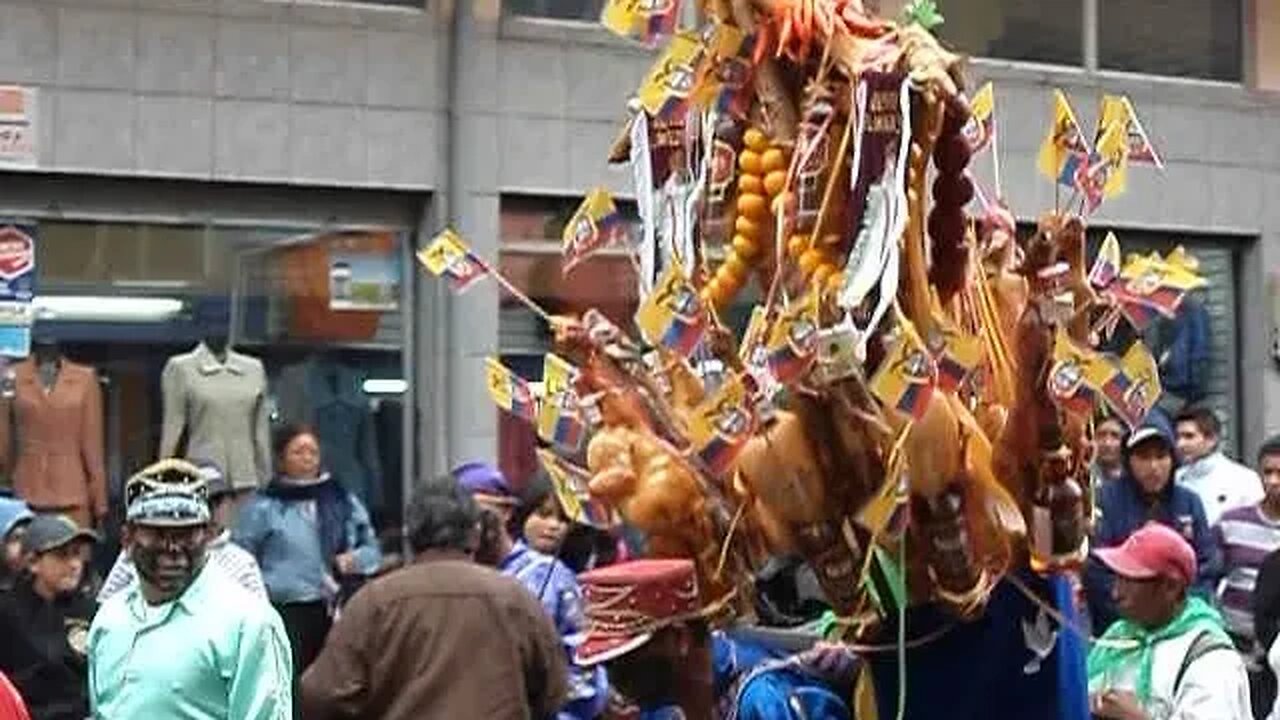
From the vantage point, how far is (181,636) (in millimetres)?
6957

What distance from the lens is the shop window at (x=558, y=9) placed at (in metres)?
14.1

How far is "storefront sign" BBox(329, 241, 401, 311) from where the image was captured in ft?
45.2

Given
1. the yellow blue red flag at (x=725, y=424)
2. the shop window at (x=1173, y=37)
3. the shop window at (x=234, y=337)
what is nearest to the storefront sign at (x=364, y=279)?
the shop window at (x=234, y=337)

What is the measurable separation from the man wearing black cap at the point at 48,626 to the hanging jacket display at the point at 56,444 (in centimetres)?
333

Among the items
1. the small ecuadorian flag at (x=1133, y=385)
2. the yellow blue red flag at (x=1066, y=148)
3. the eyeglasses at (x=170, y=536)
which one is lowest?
the eyeglasses at (x=170, y=536)

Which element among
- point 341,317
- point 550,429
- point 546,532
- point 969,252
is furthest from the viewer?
point 341,317

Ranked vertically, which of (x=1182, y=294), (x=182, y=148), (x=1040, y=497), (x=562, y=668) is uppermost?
(x=182, y=148)

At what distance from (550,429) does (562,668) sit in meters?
2.12

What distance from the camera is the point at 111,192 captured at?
42.9 ft

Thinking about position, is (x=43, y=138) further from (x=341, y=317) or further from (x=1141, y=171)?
(x=1141, y=171)

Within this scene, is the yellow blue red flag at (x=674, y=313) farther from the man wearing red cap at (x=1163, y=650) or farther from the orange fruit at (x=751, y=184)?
the man wearing red cap at (x=1163, y=650)

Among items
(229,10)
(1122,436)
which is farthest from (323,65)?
(1122,436)

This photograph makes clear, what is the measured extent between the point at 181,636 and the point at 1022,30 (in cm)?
987

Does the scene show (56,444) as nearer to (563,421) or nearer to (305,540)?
(305,540)
